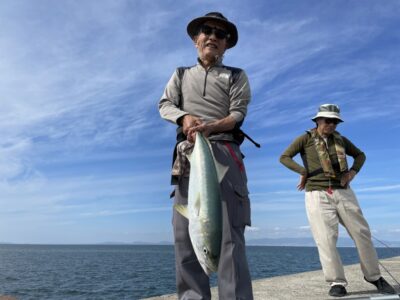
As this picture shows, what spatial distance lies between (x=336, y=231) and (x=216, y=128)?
144 inches

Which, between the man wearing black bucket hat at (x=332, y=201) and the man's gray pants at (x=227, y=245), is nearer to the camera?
the man's gray pants at (x=227, y=245)

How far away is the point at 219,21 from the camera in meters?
3.88

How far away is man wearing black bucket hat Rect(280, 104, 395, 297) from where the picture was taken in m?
6.09

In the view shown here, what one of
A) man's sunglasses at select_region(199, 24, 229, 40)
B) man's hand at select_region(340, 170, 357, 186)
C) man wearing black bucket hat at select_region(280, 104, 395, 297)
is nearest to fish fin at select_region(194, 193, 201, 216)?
man's sunglasses at select_region(199, 24, 229, 40)

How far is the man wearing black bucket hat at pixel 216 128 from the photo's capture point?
3471 mm

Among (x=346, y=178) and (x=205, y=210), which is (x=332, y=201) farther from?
(x=205, y=210)

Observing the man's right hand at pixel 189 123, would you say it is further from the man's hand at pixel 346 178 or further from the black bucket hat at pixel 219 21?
the man's hand at pixel 346 178

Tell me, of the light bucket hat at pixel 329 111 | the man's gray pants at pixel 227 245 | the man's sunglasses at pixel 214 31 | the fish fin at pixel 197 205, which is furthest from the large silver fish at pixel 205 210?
the light bucket hat at pixel 329 111

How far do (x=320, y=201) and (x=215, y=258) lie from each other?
3.88m

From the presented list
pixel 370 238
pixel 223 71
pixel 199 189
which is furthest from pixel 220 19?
pixel 370 238

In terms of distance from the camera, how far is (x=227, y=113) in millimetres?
3852

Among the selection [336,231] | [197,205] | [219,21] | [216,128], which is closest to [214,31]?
[219,21]

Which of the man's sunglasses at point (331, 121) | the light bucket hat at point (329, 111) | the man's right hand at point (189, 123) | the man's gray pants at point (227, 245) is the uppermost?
the light bucket hat at point (329, 111)

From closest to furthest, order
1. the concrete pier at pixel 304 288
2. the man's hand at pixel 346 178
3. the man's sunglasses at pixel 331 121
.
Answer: the concrete pier at pixel 304 288 → the man's hand at pixel 346 178 → the man's sunglasses at pixel 331 121
